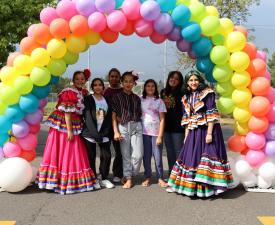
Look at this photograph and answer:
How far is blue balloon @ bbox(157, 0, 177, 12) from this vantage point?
16.4 ft

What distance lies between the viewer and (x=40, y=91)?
5238 mm

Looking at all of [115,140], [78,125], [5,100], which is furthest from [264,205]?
[5,100]

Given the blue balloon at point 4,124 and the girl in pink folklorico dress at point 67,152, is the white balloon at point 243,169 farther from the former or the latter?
the blue balloon at point 4,124

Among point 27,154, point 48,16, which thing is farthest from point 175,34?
point 27,154

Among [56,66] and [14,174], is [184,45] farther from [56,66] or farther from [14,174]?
[14,174]

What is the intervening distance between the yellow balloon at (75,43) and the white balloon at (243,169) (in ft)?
9.20

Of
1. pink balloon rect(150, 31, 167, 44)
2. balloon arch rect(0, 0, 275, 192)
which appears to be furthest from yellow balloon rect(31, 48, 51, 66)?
pink balloon rect(150, 31, 167, 44)

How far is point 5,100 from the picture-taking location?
16.4 ft

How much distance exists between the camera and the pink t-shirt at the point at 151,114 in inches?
223

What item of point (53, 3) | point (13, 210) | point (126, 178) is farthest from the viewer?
point (53, 3)

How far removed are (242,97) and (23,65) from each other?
3.01 m

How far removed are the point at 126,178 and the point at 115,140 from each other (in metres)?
0.61

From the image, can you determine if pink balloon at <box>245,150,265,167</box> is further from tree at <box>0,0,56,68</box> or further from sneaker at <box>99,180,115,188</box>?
tree at <box>0,0,56,68</box>

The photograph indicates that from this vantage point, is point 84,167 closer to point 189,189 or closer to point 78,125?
point 78,125
